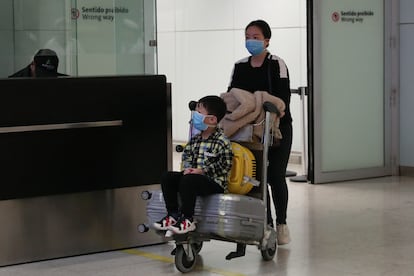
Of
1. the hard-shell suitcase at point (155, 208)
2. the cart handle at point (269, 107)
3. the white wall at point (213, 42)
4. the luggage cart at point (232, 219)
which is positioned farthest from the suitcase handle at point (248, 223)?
the white wall at point (213, 42)

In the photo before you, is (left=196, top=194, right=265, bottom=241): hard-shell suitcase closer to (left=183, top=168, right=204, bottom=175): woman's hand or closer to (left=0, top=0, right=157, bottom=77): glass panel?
(left=183, top=168, right=204, bottom=175): woman's hand

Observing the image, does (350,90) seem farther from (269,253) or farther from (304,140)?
(269,253)

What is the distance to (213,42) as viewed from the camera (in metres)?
13.5

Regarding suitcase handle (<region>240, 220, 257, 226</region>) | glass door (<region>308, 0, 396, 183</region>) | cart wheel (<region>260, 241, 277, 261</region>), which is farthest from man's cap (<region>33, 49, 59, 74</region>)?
glass door (<region>308, 0, 396, 183</region>)

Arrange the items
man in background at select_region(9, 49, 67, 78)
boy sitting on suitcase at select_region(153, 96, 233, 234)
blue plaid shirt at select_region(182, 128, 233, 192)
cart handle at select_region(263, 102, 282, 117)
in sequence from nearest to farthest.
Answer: boy sitting on suitcase at select_region(153, 96, 233, 234) → blue plaid shirt at select_region(182, 128, 233, 192) → cart handle at select_region(263, 102, 282, 117) → man in background at select_region(9, 49, 67, 78)

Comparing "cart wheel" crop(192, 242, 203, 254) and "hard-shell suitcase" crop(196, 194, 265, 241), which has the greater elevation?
"hard-shell suitcase" crop(196, 194, 265, 241)

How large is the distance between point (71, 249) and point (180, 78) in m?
7.37

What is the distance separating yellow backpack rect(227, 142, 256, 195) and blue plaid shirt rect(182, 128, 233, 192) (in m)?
0.08

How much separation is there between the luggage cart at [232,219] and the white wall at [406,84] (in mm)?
4929

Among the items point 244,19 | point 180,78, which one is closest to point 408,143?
point 244,19

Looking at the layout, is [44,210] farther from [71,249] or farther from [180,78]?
[180,78]

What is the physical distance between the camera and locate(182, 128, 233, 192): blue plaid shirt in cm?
625

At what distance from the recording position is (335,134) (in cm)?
1084

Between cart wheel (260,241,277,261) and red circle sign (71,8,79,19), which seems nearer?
cart wheel (260,241,277,261)
